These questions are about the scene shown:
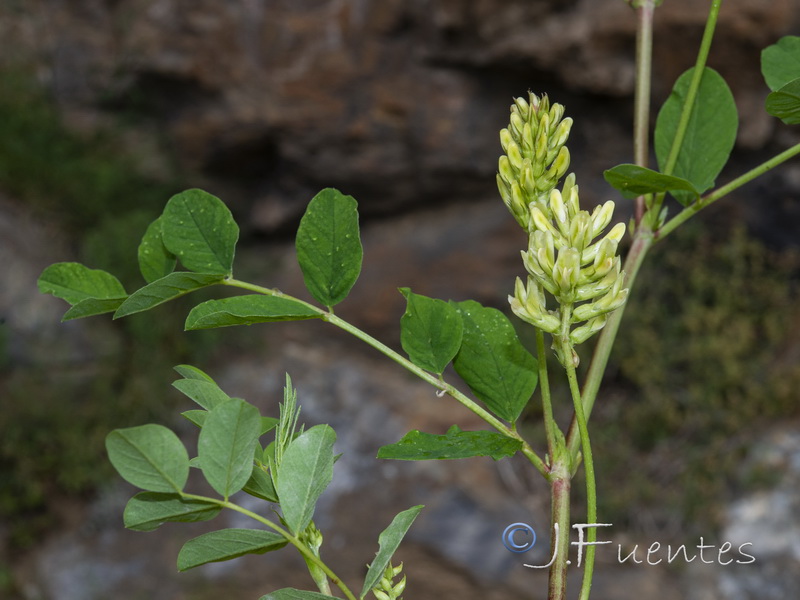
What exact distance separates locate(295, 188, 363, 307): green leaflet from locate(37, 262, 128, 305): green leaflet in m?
0.10

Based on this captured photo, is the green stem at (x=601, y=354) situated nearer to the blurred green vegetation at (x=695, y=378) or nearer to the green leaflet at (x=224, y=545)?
the green leaflet at (x=224, y=545)

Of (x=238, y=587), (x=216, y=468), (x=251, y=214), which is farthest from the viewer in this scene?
(x=251, y=214)

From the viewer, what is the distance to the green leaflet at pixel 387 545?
0.31m

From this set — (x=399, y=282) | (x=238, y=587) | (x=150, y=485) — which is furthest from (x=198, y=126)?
(x=150, y=485)

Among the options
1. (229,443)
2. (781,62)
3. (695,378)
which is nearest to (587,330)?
(229,443)

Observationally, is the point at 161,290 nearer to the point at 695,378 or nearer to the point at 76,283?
the point at 76,283

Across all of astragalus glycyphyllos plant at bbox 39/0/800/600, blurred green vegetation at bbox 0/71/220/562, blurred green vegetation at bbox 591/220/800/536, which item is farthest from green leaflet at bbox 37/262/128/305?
blurred green vegetation at bbox 0/71/220/562

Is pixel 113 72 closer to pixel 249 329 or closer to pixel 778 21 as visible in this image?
pixel 249 329

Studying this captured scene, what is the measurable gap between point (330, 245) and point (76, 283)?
144 mm

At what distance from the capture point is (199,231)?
1.40 feet

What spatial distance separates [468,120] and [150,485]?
2365 millimetres

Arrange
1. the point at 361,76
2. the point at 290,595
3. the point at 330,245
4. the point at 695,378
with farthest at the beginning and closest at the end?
the point at 361,76, the point at 695,378, the point at 330,245, the point at 290,595

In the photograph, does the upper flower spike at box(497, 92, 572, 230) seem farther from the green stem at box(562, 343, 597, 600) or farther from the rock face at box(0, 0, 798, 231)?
the rock face at box(0, 0, 798, 231)

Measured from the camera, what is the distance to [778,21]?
2129 mm
